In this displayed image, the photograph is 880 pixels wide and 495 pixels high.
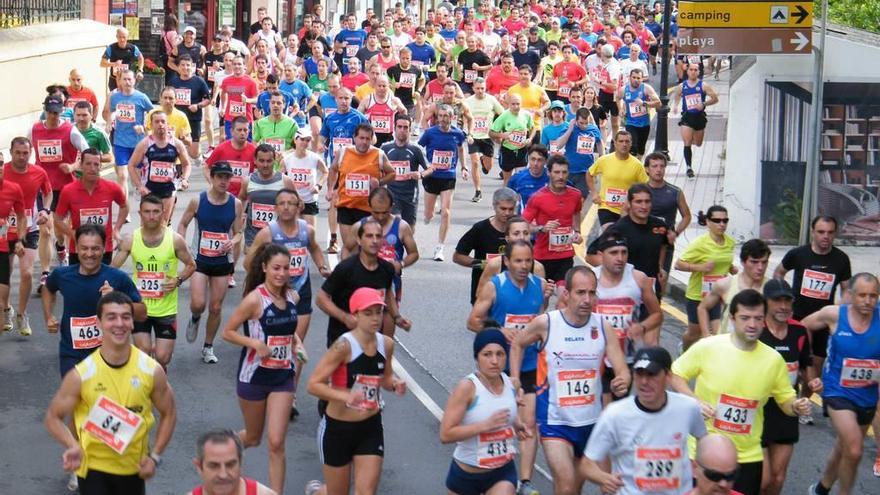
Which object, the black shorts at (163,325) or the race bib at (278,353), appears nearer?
the race bib at (278,353)

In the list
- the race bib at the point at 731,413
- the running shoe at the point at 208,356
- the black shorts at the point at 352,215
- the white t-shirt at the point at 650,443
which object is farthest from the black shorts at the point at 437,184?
the white t-shirt at the point at 650,443

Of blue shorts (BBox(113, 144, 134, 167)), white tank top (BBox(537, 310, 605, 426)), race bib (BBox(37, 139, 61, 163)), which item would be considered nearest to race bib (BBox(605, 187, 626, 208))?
race bib (BBox(37, 139, 61, 163))

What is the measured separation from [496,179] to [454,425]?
17.6 meters

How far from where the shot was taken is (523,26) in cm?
4431

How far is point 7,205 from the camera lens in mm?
14438

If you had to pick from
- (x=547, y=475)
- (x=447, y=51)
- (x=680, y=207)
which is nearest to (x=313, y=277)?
(x=680, y=207)

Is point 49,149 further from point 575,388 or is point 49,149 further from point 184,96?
point 575,388

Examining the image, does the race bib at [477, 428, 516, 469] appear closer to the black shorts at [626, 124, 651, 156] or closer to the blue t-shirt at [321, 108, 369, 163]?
the blue t-shirt at [321, 108, 369, 163]

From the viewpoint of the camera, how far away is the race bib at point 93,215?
47.5ft

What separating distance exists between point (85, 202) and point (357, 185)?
309 centimetres

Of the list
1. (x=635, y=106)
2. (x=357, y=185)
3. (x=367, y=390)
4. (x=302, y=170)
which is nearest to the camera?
(x=367, y=390)

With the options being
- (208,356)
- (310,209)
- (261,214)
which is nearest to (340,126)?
(310,209)

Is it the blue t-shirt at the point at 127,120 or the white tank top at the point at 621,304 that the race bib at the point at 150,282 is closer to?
the white tank top at the point at 621,304

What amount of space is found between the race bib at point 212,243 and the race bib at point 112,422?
542cm
